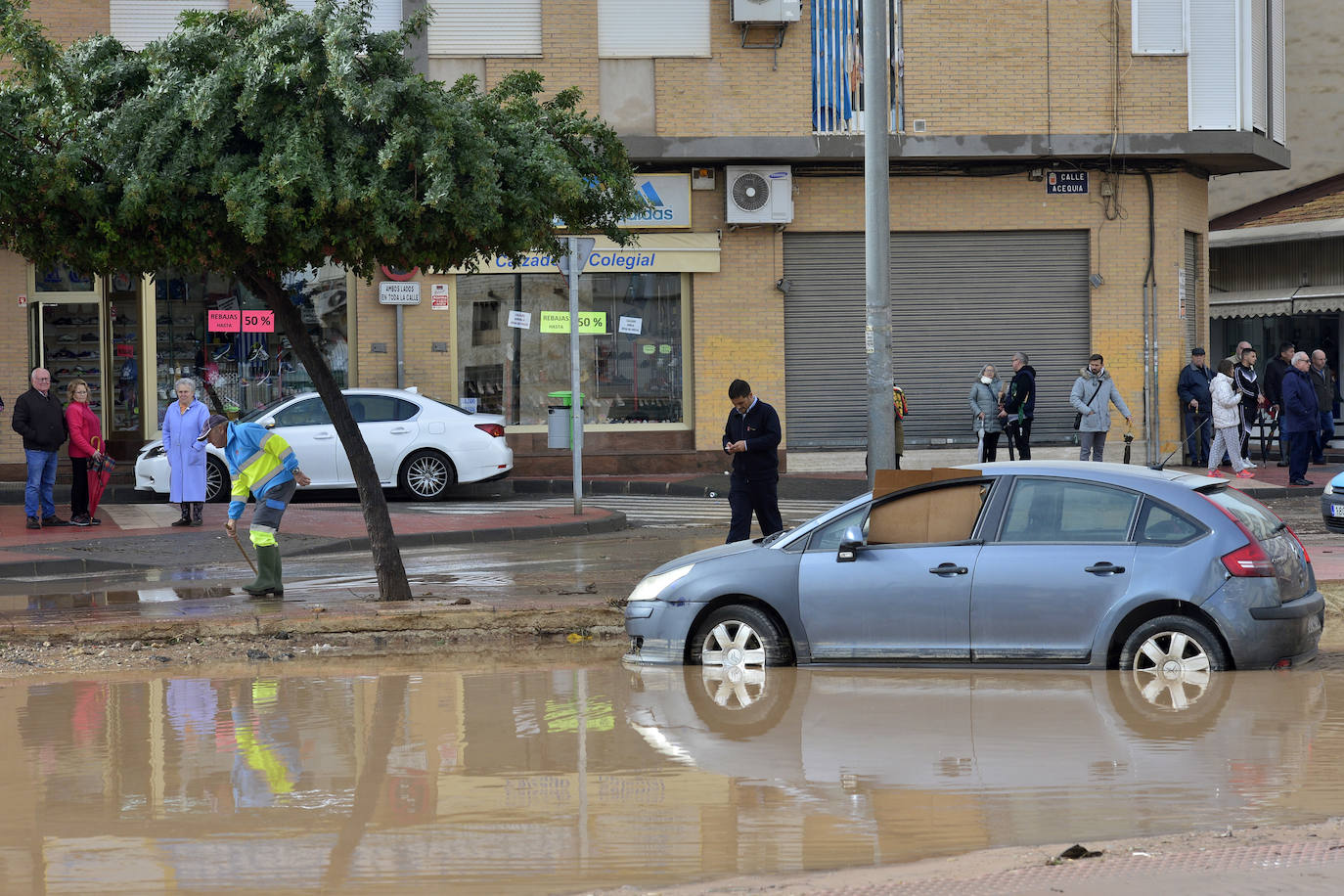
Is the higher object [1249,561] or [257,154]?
[257,154]

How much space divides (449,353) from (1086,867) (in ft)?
63.6

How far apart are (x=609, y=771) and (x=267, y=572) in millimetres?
6121

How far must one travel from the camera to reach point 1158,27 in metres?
23.9

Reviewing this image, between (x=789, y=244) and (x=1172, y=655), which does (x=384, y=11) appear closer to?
(x=789, y=244)

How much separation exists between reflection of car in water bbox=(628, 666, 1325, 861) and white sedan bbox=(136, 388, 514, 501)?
11908mm

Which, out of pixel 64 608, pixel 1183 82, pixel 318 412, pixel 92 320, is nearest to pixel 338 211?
pixel 64 608

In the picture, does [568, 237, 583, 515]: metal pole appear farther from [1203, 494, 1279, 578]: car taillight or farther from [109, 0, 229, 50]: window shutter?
[1203, 494, 1279, 578]: car taillight

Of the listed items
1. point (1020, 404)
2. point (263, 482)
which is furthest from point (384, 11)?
point (263, 482)

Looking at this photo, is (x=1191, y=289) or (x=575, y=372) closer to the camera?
(x=575, y=372)

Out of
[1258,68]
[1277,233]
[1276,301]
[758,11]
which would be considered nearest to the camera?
[758,11]

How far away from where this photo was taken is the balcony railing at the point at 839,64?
23.7 metres

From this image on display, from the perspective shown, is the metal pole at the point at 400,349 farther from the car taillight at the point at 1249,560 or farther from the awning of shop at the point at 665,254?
the car taillight at the point at 1249,560

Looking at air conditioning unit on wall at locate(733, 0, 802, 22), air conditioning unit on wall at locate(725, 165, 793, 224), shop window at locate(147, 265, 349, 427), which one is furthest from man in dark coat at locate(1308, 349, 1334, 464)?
shop window at locate(147, 265, 349, 427)

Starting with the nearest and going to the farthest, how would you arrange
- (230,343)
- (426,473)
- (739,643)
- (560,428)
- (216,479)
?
(739,643), (560,428), (216,479), (426,473), (230,343)
